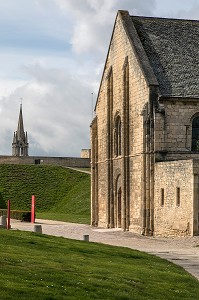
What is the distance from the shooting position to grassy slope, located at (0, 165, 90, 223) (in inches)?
2704

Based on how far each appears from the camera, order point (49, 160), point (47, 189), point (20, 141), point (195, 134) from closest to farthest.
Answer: point (195, 134), point (47, 189), point (49, 160), point (20, 141)

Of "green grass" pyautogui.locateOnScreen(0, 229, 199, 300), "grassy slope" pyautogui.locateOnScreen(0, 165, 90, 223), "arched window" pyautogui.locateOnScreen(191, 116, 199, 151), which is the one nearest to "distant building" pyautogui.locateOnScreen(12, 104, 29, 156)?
"grassy slope" pyautogui.locateOnScreen(0, 165, 90, 223)

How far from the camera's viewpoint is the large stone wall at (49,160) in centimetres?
8756

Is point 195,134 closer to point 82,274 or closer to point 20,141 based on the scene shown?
point 82,274

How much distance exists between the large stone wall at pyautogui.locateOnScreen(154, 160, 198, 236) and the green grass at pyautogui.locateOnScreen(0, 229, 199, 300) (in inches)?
472

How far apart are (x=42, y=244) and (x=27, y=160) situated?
206 ft

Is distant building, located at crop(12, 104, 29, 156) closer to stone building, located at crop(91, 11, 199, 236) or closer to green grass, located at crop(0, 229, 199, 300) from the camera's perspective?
stone building, located at crop(91, 11, 199, 236)

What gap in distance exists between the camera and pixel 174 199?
40.9 meters

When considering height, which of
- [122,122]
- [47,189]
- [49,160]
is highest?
[122,122]

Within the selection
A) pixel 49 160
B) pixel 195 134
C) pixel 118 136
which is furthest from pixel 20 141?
pixel 195 134

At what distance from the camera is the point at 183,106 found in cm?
4447

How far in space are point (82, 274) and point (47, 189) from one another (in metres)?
→ 57.6

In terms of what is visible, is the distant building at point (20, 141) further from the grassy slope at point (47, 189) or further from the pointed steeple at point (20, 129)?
the grassy slope at point (47, 189)

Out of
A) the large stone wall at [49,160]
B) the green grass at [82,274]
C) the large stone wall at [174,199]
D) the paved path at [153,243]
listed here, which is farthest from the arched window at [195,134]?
the large stone wall at [49,160]
